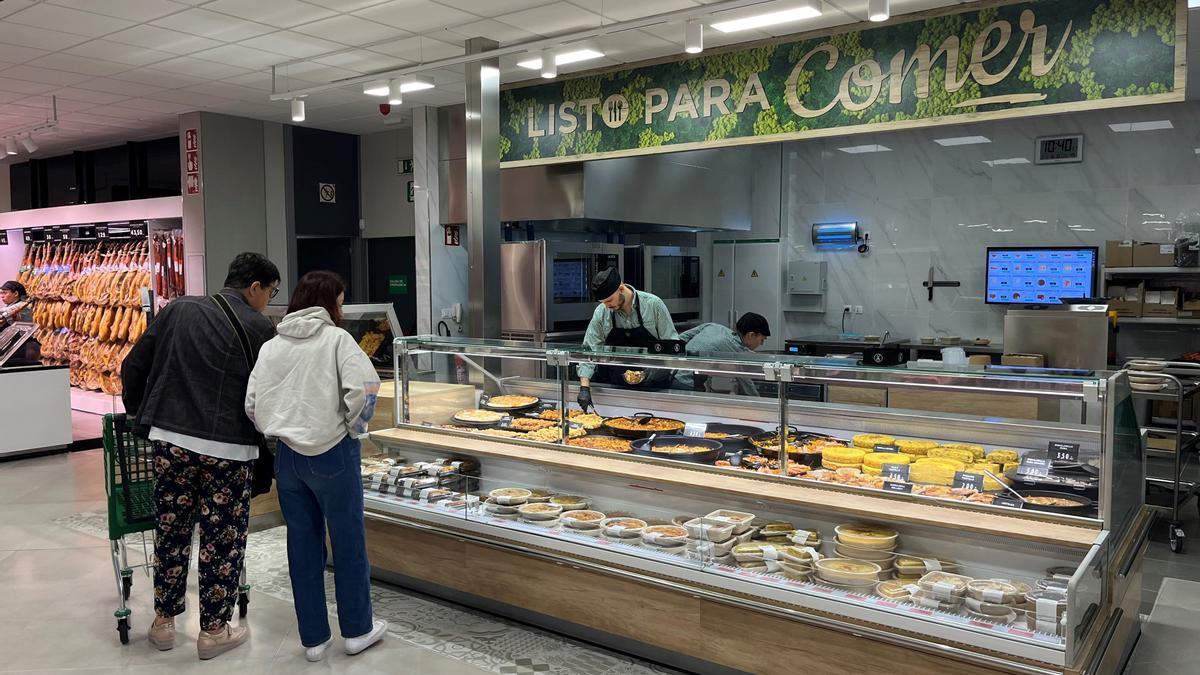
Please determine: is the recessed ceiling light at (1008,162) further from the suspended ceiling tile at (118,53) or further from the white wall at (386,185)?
the suspended ceiling tile at (118,53)

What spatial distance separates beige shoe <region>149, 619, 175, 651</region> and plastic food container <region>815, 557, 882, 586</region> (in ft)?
9.47

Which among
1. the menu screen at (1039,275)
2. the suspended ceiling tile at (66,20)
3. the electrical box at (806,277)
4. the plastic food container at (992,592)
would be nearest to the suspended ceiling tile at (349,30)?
the suspended ceiling tile at (66,20)

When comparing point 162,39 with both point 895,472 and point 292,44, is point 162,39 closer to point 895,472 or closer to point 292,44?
point 292,44

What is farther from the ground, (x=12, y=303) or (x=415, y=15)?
(x=415, y=15)

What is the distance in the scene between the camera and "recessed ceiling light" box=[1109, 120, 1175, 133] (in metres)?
7.76

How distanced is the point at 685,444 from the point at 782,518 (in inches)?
24.8

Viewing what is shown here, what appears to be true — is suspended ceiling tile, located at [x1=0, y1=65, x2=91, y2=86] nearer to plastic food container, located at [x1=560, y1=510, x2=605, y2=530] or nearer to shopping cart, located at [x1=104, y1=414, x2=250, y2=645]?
shopping cart, located at [x1=104, y1=414, x2=250, y2=645]

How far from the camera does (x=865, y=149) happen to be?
30.4 feet

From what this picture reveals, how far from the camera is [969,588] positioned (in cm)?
294

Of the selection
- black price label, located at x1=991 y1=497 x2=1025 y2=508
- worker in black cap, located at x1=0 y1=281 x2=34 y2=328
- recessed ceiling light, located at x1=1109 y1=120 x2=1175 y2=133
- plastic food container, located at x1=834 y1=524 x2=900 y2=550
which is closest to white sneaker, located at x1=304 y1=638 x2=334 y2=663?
plastic food container, located at x1=834 y1=524 x2=900 y2=550

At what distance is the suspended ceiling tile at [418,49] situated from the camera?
630cm

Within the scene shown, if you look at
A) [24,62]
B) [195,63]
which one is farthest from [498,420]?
A: [24,62]

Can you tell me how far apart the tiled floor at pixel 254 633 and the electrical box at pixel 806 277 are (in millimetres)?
6275

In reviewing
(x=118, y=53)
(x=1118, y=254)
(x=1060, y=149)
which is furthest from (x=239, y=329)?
(x=1060, y=149)
